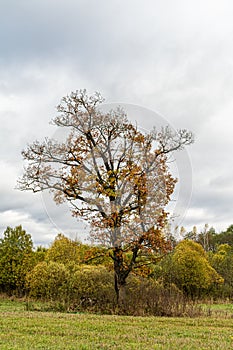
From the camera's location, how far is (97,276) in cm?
1755

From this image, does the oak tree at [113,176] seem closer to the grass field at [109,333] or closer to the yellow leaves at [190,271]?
the grass field at [109,333]

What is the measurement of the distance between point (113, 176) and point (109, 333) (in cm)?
631

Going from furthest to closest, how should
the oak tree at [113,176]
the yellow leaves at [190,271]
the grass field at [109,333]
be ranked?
the yellow leaves at [190,271], the oak tree at [113,176], the grass field at [109,333]

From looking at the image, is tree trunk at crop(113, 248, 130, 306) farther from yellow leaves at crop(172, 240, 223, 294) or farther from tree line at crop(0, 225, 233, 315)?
yellow leaves at crop(172, 240, 223, 294)

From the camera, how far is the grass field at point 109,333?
823 cm

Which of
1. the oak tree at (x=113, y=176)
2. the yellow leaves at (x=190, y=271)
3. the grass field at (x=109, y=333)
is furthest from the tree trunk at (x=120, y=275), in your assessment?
the yellow leaves at (x=190, y=271)

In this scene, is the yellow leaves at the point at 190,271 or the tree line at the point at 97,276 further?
the yellow leaves at the point at 190,271

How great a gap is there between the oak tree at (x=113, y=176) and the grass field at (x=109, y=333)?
134 inches

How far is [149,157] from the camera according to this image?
48.4 ft

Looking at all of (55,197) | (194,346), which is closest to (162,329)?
(194,346)

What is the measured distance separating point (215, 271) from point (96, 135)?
61.2ft

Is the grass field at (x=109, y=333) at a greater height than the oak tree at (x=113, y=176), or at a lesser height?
lesser

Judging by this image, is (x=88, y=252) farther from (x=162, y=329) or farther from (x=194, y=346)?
(x=194, y=346)

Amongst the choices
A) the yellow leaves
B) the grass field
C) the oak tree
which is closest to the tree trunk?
the oak tree
